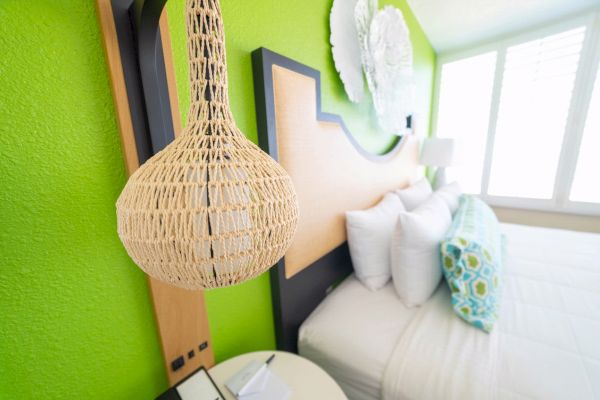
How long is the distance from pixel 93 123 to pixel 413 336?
1028 mm

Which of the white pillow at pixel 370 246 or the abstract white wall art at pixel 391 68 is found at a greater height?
the abstract white wall art at pixel 391 68

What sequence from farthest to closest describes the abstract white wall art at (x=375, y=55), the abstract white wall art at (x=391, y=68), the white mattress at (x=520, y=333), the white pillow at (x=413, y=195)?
the white pillow at (x=413, y=195), the abstract white wall art at (x=391, y=68), the abstract white wall art at (x=375, y=55), the white mattress at (x=520, y=333)

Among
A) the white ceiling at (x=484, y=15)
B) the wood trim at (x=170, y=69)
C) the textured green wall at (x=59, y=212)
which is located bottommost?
the textured green wall at (x=59, y=212)

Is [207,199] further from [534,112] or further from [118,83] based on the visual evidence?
[534,112]

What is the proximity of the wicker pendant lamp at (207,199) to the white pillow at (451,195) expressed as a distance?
5.17 feet

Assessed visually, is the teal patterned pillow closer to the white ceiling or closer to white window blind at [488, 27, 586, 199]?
the white ceiling

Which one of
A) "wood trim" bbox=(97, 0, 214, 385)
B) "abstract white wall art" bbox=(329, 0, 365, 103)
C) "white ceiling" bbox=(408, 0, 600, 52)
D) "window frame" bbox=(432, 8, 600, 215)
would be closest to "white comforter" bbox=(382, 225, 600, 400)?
"wood trim" bbox=(97, 0, 214, 385)

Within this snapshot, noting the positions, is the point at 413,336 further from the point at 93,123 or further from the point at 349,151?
the point at 93,123

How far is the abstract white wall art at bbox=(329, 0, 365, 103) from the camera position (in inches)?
37.5

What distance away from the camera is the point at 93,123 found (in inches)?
17.5

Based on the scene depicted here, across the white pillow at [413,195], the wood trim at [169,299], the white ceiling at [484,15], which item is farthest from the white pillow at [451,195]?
the wood trim at [169,299]

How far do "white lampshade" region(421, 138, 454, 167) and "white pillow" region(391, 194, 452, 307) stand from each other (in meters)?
1.41

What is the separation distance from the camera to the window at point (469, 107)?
7.70ft

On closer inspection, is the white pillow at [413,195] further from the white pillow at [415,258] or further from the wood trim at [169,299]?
the wood trim at [169,299]
